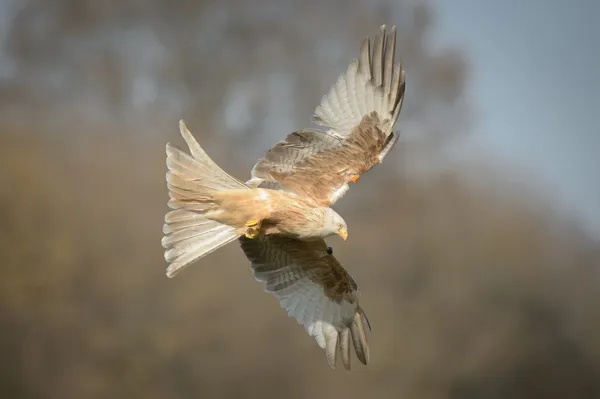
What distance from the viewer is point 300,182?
3355mm

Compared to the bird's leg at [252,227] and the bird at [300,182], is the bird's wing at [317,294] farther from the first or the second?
the bird's leg at [252,227]

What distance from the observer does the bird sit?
313 centimetres

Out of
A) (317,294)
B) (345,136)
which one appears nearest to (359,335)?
(317,294)

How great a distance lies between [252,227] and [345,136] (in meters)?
0.62

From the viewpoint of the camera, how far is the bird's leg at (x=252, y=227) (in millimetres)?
3078

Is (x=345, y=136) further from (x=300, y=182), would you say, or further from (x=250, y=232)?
(x=250, y=232)

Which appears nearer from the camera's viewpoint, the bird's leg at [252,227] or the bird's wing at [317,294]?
the bird's leg at [252,227]

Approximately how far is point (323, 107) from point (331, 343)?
123 cm

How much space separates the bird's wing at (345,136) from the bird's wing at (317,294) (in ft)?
1.48

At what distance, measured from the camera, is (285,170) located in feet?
11.0

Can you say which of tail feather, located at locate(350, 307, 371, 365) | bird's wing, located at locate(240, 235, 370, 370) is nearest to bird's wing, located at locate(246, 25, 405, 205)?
bird's wing, located at locate(240, 235, 370, 370)

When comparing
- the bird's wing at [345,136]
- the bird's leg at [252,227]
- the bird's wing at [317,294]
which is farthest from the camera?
the bird's wing at [317,294]

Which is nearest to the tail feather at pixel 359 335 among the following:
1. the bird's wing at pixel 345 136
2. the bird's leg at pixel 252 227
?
the bird's wing at pixel 345 136

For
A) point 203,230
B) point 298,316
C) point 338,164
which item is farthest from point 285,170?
point 298,316
